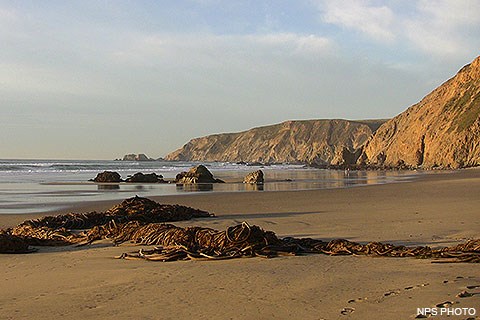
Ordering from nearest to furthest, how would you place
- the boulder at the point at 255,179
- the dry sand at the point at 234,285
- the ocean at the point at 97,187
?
the dry sand at the point at 234,285 → the ocean at the point at 97,187 → the boulder at the point at 255,179

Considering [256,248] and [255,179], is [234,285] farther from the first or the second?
[255,179]

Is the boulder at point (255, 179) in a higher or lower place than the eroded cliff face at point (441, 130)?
lower

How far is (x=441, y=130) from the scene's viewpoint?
178ft

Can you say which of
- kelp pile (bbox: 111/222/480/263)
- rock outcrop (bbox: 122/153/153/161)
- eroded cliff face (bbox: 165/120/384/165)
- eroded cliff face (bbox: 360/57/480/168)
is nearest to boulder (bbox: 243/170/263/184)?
kelp pile (bbox: 111/222/480/263)

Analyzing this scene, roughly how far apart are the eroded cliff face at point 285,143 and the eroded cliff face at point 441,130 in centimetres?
6173

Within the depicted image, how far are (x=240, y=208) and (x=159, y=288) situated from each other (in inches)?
371

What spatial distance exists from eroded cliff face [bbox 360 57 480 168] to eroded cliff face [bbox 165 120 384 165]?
6173 cm

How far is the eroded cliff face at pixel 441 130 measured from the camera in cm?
4828

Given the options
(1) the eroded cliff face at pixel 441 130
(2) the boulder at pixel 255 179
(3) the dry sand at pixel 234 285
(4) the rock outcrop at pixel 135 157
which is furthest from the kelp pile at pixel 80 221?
(4) the rock outcrop at pixel 135 157

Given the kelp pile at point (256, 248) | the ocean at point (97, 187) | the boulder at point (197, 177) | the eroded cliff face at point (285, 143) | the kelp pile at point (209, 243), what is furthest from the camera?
the eroded cliff face at point (285, 143)

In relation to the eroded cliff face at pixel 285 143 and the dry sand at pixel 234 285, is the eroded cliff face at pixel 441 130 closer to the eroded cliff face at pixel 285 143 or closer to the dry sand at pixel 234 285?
the dry sand at pixel 234 285

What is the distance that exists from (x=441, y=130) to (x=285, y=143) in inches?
4051

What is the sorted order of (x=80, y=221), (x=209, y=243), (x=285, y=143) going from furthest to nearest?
(x=285, y=143), (x=80, y=221), (x=209, y=243)

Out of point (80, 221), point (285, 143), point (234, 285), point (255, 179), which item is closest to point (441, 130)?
point (255, 179)
